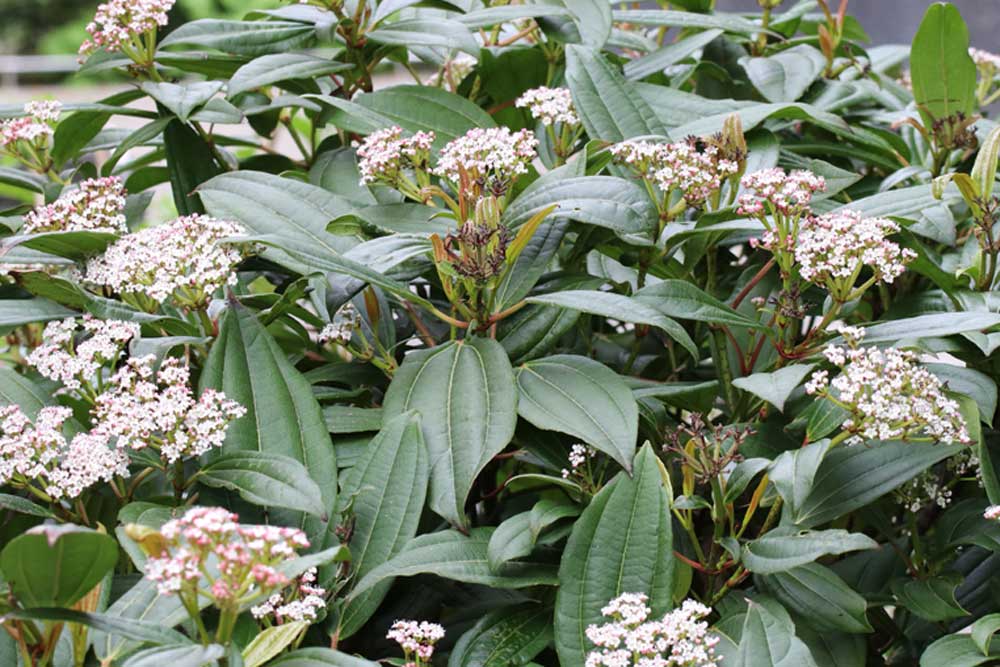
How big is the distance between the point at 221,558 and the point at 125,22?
0.72m

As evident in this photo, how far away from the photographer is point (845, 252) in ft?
2.93

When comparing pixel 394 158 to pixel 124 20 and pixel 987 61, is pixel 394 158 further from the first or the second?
pixel 987 61

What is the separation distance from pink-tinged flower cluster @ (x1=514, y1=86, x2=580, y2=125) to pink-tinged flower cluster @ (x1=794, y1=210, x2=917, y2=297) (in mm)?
323

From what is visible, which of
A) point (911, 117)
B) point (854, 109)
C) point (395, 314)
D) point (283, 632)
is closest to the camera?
point (283, 632)

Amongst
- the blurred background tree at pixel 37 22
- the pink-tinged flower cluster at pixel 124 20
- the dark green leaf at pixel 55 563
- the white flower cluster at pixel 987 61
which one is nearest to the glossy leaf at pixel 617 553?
the dark green leaf at pixel 55 563

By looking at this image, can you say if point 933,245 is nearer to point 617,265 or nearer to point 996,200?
point 996,200

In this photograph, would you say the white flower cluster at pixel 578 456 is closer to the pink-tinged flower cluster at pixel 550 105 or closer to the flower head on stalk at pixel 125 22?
the pink-tinged flower cluster at pixel 550 105

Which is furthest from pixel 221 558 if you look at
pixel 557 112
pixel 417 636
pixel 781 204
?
pixel 557 112

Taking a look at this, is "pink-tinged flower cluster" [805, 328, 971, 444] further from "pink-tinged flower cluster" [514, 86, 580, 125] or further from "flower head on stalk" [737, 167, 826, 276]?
"pink-tinged flower cluster" [514, 86, 580, 125]

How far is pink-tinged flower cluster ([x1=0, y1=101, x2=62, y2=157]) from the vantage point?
1.15m

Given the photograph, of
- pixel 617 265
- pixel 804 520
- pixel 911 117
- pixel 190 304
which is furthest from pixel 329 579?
pixel 911 117

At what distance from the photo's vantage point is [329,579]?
2.84 ft

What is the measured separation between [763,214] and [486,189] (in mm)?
251

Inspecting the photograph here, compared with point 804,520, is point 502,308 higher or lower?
higher
